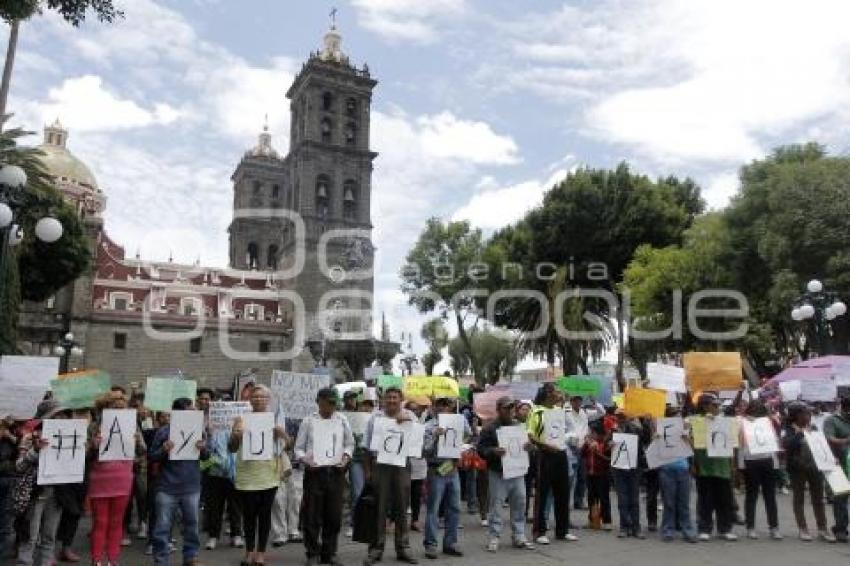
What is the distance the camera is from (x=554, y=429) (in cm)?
960

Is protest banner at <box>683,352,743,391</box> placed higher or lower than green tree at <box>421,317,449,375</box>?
lower

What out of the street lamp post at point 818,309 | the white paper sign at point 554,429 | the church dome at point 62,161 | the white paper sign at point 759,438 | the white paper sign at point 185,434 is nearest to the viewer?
the white paper sign at point 185,434

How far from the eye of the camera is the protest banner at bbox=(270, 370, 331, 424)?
9.58m

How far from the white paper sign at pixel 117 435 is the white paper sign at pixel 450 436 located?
351 cm

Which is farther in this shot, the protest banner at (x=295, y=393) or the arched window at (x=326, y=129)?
the arched window at (x=326, y=129)

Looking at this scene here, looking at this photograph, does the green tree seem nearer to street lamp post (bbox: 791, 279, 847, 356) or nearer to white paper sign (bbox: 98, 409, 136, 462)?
street lamp post (bbox: 791, 279, 847, 356)

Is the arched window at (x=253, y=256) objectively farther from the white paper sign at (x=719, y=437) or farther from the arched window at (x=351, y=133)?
the white paper sign at (x=719, y=437)

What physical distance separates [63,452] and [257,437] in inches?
72.9

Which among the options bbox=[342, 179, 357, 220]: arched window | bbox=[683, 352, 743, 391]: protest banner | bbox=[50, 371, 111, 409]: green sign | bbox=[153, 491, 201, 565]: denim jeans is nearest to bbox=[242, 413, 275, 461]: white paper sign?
bbox=[153, 491, 201, 565]: denim jeans

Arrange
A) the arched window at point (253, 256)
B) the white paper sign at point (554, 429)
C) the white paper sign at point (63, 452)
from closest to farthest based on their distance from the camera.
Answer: the white paper sign at point (63, 452), the white paper sign at point (554, 429), the arched window at point (253, 256)

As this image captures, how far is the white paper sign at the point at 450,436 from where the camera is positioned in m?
8.94

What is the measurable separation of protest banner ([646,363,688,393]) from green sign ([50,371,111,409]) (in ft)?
27.7

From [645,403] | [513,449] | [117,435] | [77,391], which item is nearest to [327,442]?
[117,435]

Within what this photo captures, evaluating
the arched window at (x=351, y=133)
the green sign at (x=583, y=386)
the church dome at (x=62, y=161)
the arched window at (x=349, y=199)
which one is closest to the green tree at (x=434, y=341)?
the arched window at (x=349, y=199)
